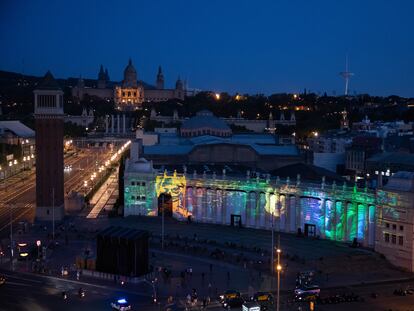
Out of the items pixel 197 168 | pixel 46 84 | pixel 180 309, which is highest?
pixel 46 84

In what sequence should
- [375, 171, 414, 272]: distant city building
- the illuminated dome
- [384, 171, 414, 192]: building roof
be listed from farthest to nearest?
the illuminated dome → [384, 171, 414, 192]: building roof → [375, 171, 414, 272]: distant city building

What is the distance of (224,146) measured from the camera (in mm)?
107688

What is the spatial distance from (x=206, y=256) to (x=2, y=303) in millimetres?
21795

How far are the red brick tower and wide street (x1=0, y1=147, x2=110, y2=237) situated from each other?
519 centimetres

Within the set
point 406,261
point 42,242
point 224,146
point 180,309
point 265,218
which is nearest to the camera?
point 180,309

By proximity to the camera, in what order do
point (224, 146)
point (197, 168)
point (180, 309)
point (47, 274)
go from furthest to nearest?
point (224, 146)
point (197, 168)
point (47, 274)
point (180, 309)

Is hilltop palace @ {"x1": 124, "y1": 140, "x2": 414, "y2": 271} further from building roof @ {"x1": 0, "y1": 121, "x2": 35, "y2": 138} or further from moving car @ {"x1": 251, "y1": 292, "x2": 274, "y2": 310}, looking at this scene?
building roof @ {"x1": 0, "y1": 121, "x2": 35, "y2": 138}

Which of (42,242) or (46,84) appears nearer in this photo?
(42,242)

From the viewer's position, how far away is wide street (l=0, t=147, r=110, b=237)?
87312 mm

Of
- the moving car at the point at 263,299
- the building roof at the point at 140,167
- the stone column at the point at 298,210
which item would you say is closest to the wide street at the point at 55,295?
the moving car at the point at 263,299

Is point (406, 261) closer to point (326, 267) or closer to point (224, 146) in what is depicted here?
point (326, 267)

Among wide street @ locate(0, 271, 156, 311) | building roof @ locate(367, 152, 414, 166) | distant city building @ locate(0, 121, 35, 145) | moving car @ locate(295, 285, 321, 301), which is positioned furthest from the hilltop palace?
distant city building @ locate(0, 121, 35, 145)

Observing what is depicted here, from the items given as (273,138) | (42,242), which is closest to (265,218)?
(42,242)

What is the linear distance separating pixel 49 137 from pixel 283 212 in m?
32.0
